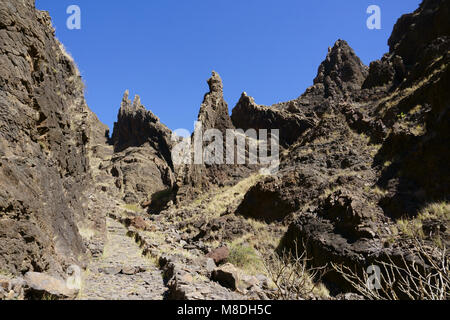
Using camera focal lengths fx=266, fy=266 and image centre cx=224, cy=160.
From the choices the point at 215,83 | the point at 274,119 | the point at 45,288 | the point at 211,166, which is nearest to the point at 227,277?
the point at 45,288

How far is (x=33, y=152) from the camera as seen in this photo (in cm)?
630

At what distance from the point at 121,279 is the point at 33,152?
4171mm

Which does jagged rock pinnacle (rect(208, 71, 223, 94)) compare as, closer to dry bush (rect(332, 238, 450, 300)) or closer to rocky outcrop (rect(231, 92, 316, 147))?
rocky outcrop (rect(231, 92, 316, 147))

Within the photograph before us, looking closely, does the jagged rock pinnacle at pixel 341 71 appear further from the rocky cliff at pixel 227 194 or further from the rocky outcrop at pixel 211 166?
the rocky outcrop at pixel 211 166

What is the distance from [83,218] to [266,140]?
26.2 metres

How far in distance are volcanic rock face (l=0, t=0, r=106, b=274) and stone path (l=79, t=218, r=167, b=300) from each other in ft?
2.61

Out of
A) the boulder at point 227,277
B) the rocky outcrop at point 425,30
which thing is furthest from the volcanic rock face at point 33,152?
the rocky outcrop at point 425,30
